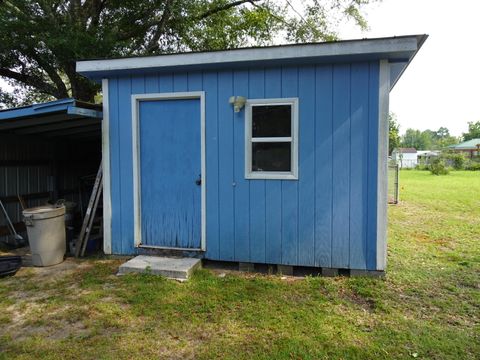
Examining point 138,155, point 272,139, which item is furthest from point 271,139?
point 138,155

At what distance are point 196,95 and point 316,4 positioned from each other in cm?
1132

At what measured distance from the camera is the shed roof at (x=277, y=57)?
3779mm

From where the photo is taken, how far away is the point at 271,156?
439cm

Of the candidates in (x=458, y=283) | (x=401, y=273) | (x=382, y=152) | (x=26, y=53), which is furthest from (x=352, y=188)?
(x=26, y=53)

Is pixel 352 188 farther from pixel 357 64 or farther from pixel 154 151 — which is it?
pixel 154 151

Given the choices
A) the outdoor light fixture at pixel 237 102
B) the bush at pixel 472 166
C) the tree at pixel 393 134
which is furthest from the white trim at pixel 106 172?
the bush at pixel 472 166

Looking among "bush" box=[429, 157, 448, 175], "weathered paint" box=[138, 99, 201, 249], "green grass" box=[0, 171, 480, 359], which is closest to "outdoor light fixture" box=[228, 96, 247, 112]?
"weathered paint" box=[138, 99, 201, 249]

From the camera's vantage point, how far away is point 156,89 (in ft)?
15.5

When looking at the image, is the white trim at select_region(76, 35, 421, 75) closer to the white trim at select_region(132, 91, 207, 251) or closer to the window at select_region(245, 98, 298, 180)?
the white trim at select_region(132, 91, 207, 251)

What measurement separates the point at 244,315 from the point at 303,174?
1.84 m

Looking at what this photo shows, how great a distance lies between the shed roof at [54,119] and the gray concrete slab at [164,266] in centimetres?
204

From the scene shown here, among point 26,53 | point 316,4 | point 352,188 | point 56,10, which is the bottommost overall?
point 352,188

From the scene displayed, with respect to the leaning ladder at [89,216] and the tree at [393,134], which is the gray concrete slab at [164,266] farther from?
the tree at [393,134]

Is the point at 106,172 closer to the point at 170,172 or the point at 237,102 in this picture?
the point at 170,172
